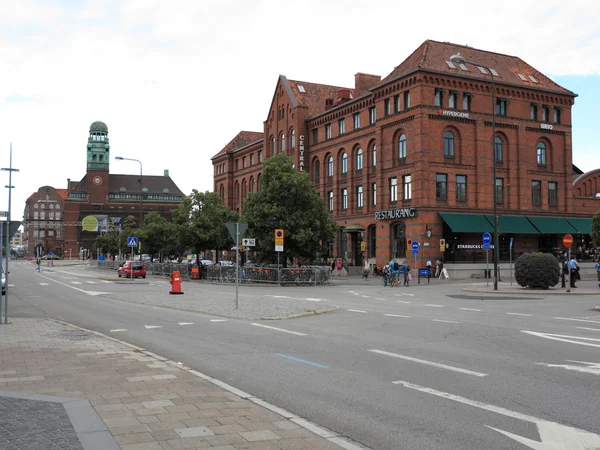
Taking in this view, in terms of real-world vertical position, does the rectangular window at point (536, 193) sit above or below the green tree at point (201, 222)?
above

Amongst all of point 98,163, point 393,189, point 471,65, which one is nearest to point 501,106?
point 471,65

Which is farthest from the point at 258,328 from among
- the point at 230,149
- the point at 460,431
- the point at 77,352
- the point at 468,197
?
the point at 230,149

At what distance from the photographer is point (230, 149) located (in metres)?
84.9

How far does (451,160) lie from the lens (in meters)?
47.3

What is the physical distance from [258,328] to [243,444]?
9826 millimetres

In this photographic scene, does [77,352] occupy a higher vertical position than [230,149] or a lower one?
lower

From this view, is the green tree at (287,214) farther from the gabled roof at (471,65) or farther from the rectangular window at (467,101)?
the rectangular window at (467,101)

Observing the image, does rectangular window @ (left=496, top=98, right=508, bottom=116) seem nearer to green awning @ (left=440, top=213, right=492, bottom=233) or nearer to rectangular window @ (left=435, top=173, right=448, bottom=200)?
rectangular window @ (left=435, top=173, right=448, bottom=200)

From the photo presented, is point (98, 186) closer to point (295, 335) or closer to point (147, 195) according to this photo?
point (147, 195)

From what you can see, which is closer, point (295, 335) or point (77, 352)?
point (77, 352)

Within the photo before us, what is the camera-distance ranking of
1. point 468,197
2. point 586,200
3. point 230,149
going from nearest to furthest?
point 468,197 < point 586,200 < point 230,149

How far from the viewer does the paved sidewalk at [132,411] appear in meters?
5.25

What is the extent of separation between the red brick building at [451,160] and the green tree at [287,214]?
8789mm

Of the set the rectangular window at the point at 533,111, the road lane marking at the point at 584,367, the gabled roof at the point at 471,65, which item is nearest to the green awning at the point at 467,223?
the rectangular window at the point at 533,111
